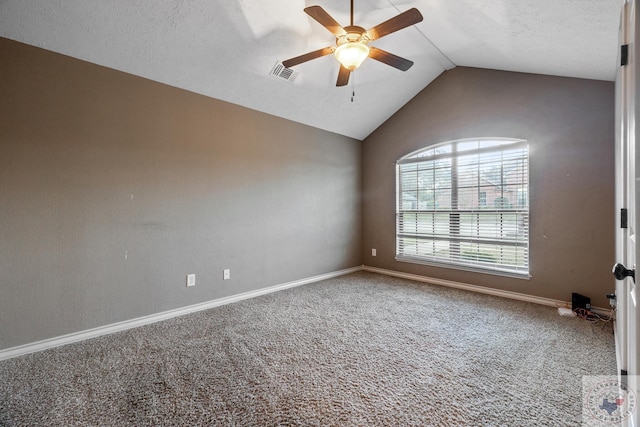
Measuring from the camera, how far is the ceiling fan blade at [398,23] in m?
1.83

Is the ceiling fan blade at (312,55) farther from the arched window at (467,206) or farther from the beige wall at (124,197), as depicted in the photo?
the arched window at (467,206)

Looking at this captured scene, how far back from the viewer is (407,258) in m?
4.48

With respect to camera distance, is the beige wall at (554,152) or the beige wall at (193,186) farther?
the beige wall at (554,152)

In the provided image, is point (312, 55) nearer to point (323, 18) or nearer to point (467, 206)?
point (323, 18)

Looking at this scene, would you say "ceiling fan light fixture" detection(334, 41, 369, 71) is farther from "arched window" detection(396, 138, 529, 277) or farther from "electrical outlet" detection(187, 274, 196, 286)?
"electrical outlet" detection(187, 274, 196, 286)

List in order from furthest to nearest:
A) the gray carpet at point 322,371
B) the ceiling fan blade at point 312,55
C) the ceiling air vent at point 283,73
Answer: the ceiling air vent at point 283,73
the ceiling fan blade at point 312,55
the gray carpet at point 322,371

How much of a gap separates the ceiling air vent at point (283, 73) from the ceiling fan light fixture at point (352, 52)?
3.65ft

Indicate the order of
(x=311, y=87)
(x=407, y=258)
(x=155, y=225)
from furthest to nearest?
(x=407, y=258), (x=311, y=87), (x=155, y=225)

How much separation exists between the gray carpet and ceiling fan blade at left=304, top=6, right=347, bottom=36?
240 cm

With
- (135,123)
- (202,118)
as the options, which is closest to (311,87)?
(202,118)

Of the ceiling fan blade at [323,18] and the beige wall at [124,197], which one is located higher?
the ceiling fan blade at [323,18]

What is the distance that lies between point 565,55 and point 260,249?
3.73 metres

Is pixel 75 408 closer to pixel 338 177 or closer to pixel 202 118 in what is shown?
pixel 202 118

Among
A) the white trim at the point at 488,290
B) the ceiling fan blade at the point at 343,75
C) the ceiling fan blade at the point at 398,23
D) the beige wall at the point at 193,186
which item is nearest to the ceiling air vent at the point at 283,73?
the beige wall at the point at 193,186
